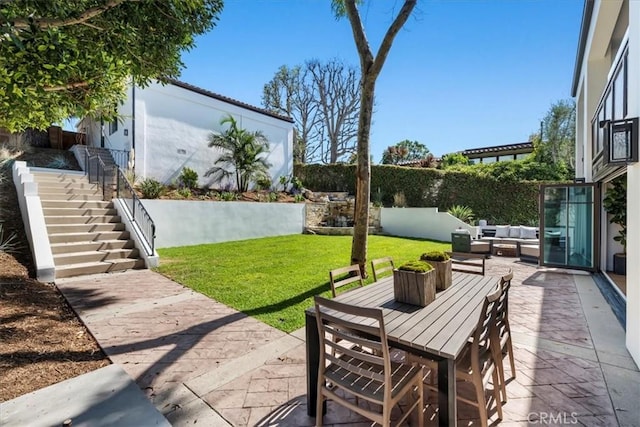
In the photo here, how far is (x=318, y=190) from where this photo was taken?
1998 cm

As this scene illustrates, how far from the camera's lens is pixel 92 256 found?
7.43 m

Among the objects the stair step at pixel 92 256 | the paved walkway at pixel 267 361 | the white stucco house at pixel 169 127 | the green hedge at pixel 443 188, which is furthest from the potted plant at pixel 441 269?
the green hedge at pixel 443 188

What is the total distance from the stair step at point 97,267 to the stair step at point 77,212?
7.54ft

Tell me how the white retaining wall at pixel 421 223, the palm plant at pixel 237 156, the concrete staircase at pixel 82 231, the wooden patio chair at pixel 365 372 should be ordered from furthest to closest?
the white retaining wall at pixel 421 223 → the palm plant at pixel 237 156 → the concrete staircase at pixel 82 231 → the wooden patio chair at pixel 365 372

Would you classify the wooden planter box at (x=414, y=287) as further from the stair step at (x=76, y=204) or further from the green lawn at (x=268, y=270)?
the stair step at (x=76, y=204)

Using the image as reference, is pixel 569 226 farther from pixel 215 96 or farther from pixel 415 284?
pixel 215 96

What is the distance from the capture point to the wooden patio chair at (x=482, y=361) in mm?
2245

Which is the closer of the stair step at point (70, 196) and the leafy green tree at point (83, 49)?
the leafy green tree at point (83, 49)

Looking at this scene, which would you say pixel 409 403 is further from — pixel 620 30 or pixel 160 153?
pixel 160 153

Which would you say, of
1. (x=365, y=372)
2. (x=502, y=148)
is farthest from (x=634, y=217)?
(x=502, y=148)

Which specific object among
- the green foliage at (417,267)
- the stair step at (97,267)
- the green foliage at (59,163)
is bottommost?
the stair step at (97,267)

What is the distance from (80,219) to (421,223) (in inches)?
568

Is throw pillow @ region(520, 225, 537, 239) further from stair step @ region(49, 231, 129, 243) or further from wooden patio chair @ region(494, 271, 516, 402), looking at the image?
stair step @ region(49, 231, 129, 243)

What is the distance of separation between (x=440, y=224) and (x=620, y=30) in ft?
31.5
